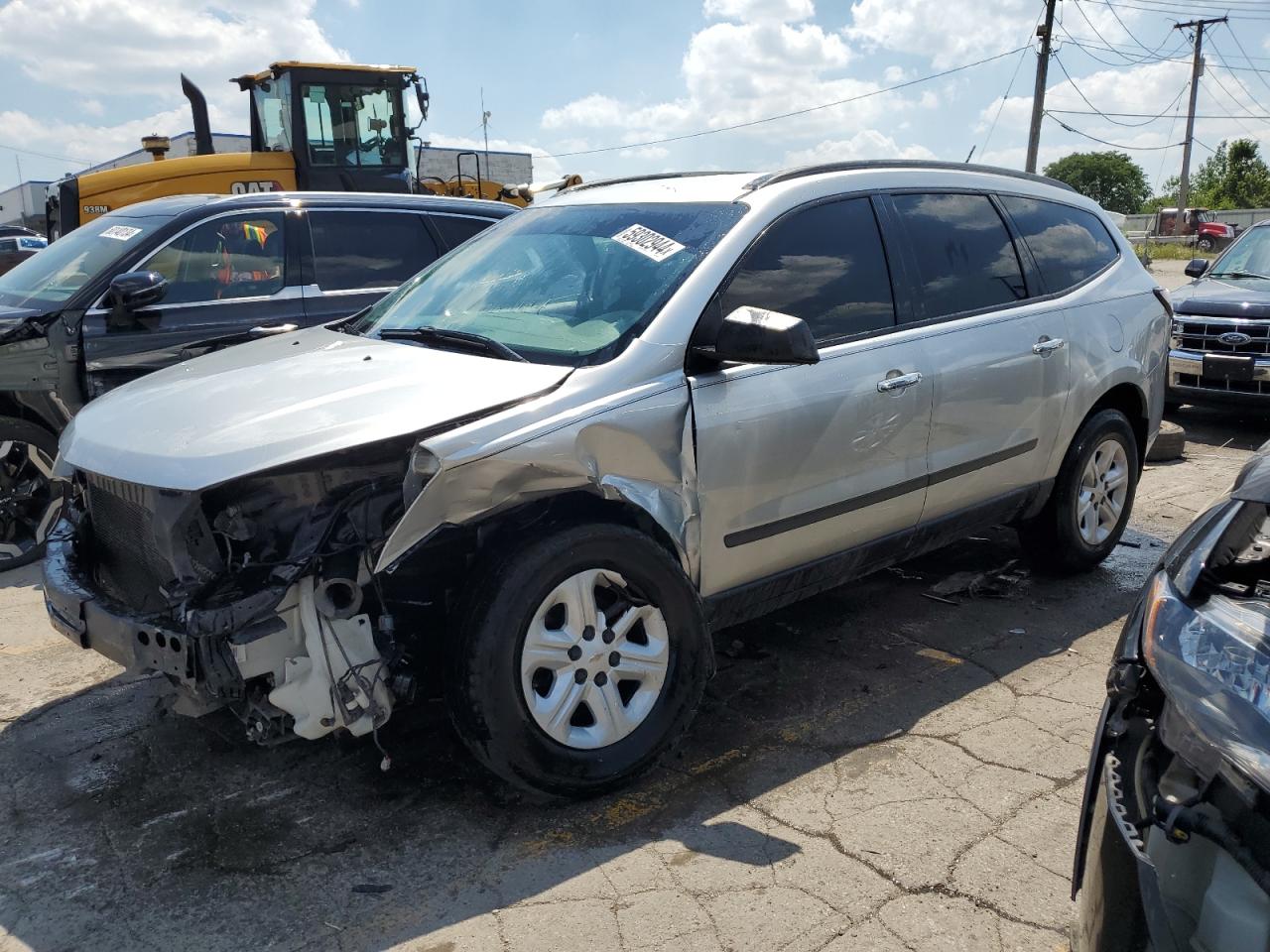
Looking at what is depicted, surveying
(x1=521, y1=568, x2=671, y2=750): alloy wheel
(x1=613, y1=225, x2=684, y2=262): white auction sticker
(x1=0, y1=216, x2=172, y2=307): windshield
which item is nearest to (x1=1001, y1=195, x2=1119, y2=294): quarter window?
(x1=613, y1=225, x2=684, y2=262): white auction sticker

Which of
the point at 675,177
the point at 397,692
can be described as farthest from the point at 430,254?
the point at 397,692

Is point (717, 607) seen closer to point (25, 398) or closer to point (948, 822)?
point (948, 822)

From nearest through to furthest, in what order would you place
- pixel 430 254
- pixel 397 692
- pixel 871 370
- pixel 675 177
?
pixel 397 692 < pixel 871 370 < pixel 675 177 < pixel 430 254

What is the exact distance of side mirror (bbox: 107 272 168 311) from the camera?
5730 mm

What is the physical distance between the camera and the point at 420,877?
9.30 ft

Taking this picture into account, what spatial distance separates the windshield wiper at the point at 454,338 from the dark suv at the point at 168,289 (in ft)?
4.13

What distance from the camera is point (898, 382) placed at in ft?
12.7

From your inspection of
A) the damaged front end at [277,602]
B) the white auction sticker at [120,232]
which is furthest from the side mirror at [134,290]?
the damaged front end at [277,602]

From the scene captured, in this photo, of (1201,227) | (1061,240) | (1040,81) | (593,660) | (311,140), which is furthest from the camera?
(1201,227)

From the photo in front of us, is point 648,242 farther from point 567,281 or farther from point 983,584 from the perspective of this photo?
point 983,584

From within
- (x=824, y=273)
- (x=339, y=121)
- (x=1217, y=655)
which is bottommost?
(x=1217, y=655)

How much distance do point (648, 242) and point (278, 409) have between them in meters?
1.41

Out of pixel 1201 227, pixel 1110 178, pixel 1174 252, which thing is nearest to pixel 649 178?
pixel 1174 252

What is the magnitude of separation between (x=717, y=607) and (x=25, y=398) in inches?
164
